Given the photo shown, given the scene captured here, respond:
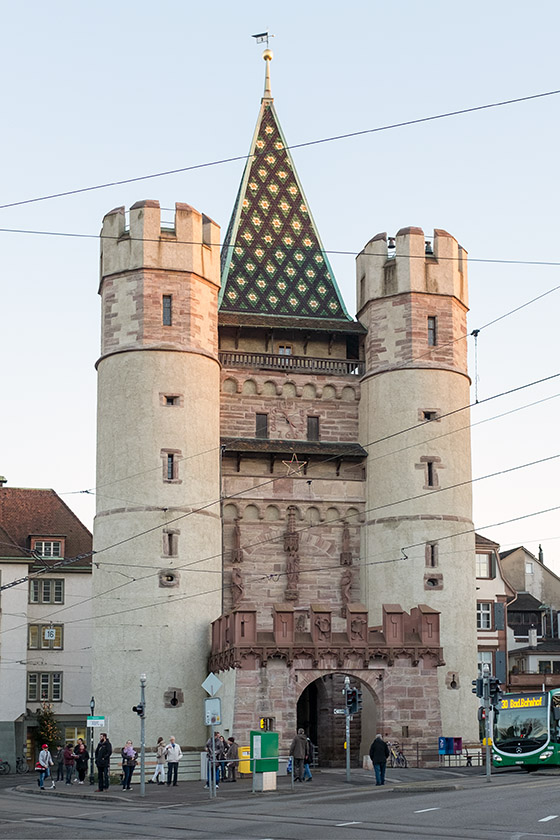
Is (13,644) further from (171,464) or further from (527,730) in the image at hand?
(527,730)

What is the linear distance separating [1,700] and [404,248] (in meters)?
27.0

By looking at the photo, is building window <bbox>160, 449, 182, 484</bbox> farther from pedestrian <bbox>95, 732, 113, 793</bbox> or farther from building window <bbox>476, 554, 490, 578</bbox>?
building window <bbox>476, 554, 490, 578</bbox>

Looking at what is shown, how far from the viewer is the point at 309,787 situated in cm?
3316

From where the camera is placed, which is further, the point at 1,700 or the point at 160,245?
the point at 1,700

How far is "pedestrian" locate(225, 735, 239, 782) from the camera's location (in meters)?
38.5

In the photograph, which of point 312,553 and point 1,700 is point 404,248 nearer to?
point 312,553

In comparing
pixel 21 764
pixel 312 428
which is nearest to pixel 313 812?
pixel 312 428

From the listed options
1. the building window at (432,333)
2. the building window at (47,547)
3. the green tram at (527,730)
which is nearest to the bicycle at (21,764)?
the building window at (47,547)

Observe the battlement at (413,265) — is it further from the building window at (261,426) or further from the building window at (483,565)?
the building window at (483,565)

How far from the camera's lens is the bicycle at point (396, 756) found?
1590 inches

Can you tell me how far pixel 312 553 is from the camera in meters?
48.6

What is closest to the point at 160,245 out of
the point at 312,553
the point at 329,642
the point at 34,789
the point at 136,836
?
the point at 312,553

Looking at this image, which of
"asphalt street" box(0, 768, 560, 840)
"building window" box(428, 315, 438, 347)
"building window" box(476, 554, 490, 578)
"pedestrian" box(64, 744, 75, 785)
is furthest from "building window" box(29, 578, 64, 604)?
"asphalt street" box(0, 768, 560, 840)

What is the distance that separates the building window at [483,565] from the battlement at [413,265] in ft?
74.8
